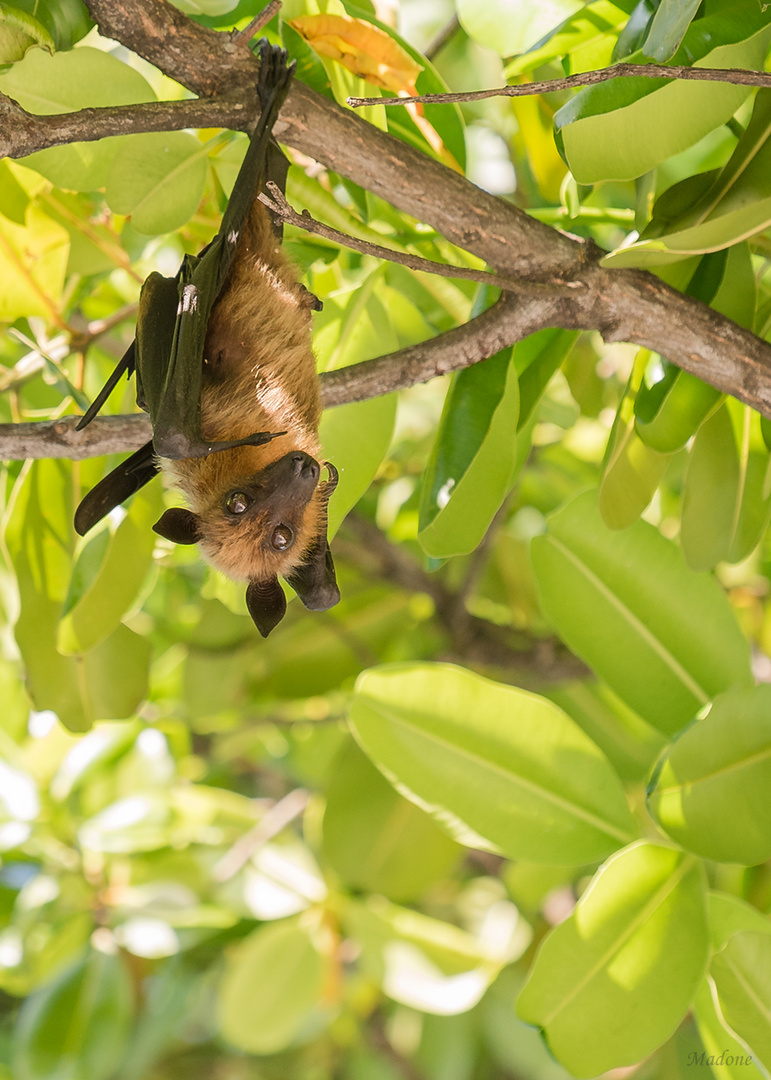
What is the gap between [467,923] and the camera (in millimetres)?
2453

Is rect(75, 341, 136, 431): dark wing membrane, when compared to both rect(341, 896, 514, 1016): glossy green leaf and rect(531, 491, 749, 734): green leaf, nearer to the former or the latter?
rect(531, 491, 749, 734): green leaf

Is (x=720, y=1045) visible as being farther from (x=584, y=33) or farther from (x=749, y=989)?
(x=584, y=33)

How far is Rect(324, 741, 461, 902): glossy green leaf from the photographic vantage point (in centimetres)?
156

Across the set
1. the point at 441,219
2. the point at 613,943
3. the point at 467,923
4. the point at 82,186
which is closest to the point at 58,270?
the point at 82,186

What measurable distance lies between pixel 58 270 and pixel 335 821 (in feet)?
3.53

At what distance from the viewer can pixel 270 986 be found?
1568mm

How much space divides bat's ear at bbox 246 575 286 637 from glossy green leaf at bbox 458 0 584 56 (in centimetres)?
61

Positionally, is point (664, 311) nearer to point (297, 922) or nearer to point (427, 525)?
point (427, 525)

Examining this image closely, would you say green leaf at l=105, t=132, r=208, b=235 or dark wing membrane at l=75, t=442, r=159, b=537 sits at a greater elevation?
green leaf at l=105, t=132, r=208, b=235

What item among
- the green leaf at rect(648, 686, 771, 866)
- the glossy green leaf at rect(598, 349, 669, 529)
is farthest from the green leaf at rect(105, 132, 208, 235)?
the green leaf at rect(648, 686, 771, 866)

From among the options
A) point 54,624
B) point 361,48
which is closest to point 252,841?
point 54,624

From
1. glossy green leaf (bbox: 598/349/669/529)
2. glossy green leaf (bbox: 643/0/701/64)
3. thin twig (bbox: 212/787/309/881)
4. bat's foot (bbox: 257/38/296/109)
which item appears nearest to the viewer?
glossy green leaf (bbox: 643/0/701/64)

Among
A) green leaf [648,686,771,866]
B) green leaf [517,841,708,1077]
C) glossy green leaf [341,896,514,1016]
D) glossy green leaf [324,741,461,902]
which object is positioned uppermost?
green leaf [648,686,771,866]

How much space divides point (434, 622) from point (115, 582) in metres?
0.92
